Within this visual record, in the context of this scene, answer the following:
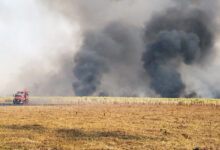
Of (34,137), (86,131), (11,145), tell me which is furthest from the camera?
(86,131)

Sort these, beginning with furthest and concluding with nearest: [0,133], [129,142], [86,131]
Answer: [86,131]
[0,133]
[129,142]

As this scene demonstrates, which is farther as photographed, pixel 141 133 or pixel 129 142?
pixel 141 133

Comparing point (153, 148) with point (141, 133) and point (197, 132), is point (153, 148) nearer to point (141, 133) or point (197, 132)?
point (141, 133)

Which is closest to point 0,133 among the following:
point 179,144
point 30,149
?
point 30,149

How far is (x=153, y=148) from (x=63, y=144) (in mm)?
6515

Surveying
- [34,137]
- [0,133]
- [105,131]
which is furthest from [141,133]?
[0,133]

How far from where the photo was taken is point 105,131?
22.8 meters

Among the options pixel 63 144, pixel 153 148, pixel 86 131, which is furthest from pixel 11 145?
pixel 153 148

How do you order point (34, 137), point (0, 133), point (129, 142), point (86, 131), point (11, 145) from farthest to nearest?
→ point (86, 131) < point (0, 133) < point (34, 137) < point (129, 142) < point (11, 145)

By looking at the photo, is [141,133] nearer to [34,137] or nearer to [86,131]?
[86,131]

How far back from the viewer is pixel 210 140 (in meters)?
19.3

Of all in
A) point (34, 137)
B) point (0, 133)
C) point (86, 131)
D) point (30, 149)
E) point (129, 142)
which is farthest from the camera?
point (86, 131)

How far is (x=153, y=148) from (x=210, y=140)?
19.6 feet

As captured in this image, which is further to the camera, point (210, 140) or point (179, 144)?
point (210, 140)
